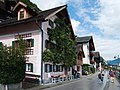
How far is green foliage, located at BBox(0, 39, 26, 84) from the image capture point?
20734 millimetres

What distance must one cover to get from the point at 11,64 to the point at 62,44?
13.2 metres

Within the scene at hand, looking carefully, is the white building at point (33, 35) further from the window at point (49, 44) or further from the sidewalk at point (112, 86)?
the sidewalk at point (112, 86)

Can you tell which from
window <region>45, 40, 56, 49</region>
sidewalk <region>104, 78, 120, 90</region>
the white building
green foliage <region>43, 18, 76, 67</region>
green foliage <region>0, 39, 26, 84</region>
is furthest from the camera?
green foliage <region>43, 18, 76, 67</region>

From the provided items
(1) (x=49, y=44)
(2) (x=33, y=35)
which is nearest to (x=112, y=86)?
(1) (x=49, y=44)

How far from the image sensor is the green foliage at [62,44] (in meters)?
31.7

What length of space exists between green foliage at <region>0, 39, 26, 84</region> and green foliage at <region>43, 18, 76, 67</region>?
9459mm

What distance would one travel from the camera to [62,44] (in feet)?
109

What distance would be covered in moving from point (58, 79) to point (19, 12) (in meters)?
10.3

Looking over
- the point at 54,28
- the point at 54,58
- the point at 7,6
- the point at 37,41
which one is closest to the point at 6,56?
the point at 37,41

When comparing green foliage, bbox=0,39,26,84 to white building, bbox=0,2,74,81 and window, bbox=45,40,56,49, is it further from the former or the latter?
window, bbox=45,40,56,49

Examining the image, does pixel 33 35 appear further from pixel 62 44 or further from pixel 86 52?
pixel 86 52

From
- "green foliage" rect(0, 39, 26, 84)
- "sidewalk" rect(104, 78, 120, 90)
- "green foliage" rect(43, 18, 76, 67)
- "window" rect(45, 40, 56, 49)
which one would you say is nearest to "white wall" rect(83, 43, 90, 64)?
"green foliage" rect(43, 18, 76, 67)

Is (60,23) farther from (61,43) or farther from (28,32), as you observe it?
(28,32)

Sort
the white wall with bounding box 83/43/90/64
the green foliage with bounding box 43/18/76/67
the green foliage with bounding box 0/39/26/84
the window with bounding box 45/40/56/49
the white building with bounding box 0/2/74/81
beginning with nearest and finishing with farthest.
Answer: the green foliage with bounding box 0/39/26/84 → the white building with bounding box 0/2/74/81 → the window with bounding box 45/40/56/49 → the green foliage with bounding box 43/18/76/67 → the white wall with bounding box 83/43/90/64
